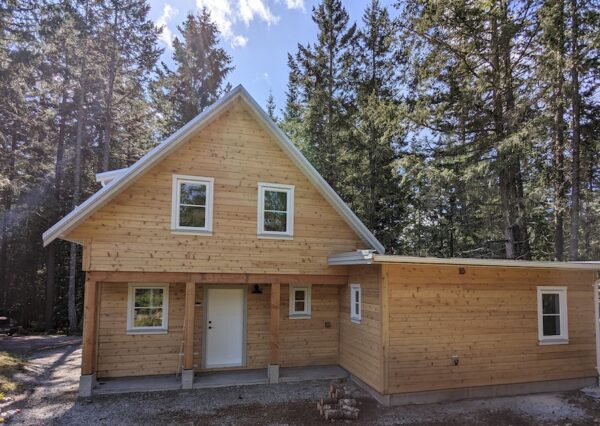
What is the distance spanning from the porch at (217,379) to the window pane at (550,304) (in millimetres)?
4929

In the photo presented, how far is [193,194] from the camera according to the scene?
8969 millimetres

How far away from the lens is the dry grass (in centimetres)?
793

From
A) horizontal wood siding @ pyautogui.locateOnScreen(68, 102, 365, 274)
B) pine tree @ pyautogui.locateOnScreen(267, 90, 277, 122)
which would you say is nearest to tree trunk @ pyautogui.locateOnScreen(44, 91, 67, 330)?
horizontal wood siding @ pyautogui.locateOnScreen(68, 102, 365, 274)

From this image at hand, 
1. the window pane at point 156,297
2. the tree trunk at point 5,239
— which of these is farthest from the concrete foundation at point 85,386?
the tree trunk at point 5,239

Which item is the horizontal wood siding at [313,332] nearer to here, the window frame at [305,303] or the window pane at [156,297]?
the window frame at [305,303]

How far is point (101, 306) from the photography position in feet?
29.2

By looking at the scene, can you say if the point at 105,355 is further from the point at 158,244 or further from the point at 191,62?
the point at 191,62

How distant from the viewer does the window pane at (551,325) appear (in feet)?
28.7

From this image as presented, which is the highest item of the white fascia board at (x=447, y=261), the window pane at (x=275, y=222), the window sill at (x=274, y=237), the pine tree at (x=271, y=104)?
the pine tree at (x=271, y=104)

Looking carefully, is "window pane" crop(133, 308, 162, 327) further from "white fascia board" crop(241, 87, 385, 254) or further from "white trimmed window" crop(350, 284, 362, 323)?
"white fascia board" crop(241, 87, 385, 254)

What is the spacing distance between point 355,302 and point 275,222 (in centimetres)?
281

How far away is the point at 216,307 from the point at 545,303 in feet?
26.1

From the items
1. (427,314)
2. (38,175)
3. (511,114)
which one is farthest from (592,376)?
(38,175)

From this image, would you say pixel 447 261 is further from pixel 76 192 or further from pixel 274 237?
pixel 76 192
